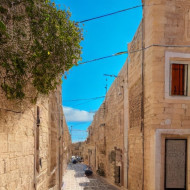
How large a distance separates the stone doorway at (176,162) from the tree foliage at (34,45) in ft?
13.6

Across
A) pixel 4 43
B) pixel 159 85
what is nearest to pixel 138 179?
pixel 159 85

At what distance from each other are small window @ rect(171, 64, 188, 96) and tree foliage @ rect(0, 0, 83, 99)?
364 centimetres

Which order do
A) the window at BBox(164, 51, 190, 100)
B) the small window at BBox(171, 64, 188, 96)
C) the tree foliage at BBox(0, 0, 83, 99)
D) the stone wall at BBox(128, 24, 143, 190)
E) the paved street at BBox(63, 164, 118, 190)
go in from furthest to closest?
the paved street at BBox(63, 164, 118, 190) < the stone wall at BBox(128, 24, 143, 190) < the small window at BBox(171, 64, 188, 96) < the window at BBox(164, 51, 190, 100) < the tree foliage at BBox(0, 0, 83, 99)

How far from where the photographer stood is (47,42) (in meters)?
2.88

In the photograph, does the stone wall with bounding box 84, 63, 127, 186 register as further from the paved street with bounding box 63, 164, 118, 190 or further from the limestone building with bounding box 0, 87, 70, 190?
the limestone building with bounding box 0, 87, 70, 190

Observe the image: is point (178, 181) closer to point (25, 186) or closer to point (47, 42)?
point (25, 186)

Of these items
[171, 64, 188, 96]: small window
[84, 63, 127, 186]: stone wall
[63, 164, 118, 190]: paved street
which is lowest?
[63, 164, 118, 190]: paved street

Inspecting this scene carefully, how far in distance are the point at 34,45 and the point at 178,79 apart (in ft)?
15.5

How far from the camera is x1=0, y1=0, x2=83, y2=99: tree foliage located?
242 centimetres

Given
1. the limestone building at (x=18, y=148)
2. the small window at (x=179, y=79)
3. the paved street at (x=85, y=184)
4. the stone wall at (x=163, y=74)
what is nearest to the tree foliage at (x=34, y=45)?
the limestone building at (x=18, y=148)

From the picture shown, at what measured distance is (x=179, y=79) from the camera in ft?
18.3

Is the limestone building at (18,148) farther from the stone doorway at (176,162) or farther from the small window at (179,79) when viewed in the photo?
the small window at (179,79)

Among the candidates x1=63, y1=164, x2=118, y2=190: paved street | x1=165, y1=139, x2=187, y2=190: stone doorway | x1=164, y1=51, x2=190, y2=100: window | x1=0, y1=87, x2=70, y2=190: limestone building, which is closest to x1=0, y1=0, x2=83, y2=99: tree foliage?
x1=0, y1=87, x2=70, y2=190: limestone building

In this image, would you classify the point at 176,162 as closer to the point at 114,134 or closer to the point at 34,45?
the point at 34,45
